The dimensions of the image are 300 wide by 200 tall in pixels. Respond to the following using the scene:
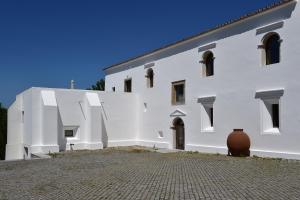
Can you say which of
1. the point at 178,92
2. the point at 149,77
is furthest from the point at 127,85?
the point at 178,92

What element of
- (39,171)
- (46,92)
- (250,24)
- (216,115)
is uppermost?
(250,24)

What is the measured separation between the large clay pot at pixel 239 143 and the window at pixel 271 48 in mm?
3356

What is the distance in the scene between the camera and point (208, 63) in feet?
62.2

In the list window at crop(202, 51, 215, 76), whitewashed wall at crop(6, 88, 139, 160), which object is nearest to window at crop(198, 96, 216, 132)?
window at crop(202, 51, 215, 76)

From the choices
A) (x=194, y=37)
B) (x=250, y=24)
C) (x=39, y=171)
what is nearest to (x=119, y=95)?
(x=194, y=37)

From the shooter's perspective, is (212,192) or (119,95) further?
(119,95)

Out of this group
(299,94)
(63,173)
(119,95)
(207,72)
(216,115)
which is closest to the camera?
(63,173)

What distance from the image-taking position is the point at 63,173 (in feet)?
37.2

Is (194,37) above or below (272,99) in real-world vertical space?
above

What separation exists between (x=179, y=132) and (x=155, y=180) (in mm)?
11383

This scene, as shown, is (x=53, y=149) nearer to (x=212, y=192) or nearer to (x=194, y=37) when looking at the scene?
(x=194, y=37)

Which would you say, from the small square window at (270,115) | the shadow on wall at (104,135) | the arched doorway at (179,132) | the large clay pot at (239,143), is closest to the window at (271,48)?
the small square window at (270,115)

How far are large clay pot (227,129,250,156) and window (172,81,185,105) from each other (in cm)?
536

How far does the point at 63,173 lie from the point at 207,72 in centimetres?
1039
